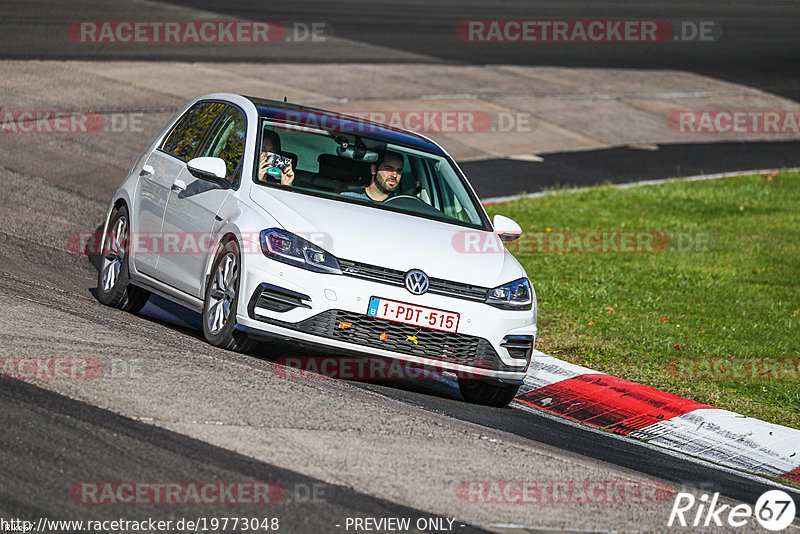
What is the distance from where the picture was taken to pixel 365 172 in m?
8.89

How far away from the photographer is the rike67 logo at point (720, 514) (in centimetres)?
577

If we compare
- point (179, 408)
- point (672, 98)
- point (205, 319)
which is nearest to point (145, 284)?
point (205, 319)

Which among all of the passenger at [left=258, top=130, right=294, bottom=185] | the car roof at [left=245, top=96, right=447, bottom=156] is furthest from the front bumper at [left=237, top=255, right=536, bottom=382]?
the car roof at [left=245, top=96, right=447, bottom=156]

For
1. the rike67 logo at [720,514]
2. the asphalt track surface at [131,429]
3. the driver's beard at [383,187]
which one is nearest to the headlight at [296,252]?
the asphalt track surface at [131,429]

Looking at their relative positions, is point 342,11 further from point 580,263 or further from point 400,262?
point 400,262

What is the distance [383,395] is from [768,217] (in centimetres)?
1078

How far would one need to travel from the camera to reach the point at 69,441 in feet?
17.8

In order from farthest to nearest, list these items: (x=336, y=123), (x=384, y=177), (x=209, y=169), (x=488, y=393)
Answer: (x=336, y=123) < (x=384, y=177) < (x=488, y=393) < (x=209, y=169)

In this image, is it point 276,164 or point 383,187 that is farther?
point 383,187

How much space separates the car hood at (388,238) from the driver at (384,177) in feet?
1.42

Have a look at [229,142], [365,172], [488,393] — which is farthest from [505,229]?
[229,142]

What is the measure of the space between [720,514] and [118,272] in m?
5.29

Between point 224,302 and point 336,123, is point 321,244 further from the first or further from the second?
point 336,123

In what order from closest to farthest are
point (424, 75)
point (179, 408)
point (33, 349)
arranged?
point (179, 408) < point (33, 349) < point (424, 75)
